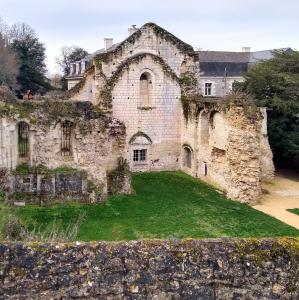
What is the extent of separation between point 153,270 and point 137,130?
63.4ft

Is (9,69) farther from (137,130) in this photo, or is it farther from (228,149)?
(228,149)

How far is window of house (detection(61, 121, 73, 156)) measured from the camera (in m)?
17.6

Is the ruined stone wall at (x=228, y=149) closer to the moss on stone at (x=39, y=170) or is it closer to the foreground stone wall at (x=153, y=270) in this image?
the moss on stone at (x=39, y=170)

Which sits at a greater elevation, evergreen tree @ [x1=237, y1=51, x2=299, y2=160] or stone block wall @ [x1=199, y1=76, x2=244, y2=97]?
stone block wall @ [x1=199, y1=76, x2=244, y2=97]

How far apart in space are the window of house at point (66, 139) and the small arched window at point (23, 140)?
1331 millimetres

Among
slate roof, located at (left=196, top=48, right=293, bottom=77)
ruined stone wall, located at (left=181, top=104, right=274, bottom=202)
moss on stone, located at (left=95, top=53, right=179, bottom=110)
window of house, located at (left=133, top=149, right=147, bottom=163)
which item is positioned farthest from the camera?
slate roof, located at (left=196, top=48, right=293, bottom=77)

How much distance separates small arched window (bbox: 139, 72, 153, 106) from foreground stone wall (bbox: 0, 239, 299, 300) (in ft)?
63.8

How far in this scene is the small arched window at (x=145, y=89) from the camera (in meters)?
23.2

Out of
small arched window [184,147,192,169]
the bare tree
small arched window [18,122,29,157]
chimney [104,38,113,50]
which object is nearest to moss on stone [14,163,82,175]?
small arched window [18,122,29,157]

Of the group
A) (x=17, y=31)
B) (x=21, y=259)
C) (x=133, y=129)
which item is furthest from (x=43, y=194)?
(x=17, y=31)

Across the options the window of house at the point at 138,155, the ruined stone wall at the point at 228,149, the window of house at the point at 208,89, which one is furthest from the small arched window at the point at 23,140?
the window of house at the point at 208,89

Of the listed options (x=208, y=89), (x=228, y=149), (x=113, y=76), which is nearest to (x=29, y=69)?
(x=208, y=89)

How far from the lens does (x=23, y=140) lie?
58.2 feet

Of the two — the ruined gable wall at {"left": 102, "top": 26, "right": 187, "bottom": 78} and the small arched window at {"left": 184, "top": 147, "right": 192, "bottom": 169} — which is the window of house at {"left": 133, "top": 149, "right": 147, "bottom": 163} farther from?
the ruined gable wall at {"left": 102, "top": 26, "right": 187, "bottom": 78}
